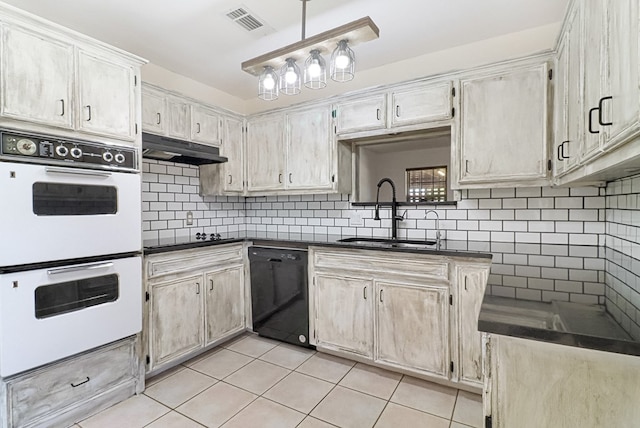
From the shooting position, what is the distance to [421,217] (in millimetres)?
2844

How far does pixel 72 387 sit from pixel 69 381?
1.8 inches

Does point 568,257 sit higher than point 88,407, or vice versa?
point 568,257

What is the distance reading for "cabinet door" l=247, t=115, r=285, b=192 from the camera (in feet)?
10.6

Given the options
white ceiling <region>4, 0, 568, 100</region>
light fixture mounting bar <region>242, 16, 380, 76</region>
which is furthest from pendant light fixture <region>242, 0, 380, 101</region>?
white ceiling <region>4, 0, 568, 100</region>

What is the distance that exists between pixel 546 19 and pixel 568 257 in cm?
172

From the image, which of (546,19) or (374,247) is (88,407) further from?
(546,19)

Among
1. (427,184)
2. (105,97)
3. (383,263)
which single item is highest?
(105,97)

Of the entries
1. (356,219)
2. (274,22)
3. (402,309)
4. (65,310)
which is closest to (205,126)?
(274,22)

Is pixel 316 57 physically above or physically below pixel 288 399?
above

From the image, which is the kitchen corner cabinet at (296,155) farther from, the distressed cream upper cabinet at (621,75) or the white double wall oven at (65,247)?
the distressed cream upper cabinet at (621,75)

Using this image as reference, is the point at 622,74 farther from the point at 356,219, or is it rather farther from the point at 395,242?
the point at 356,219

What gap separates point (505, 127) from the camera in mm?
2229

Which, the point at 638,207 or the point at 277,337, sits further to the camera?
the point at 277,337

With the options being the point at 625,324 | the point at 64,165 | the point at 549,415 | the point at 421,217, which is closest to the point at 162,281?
the point at 64,165
